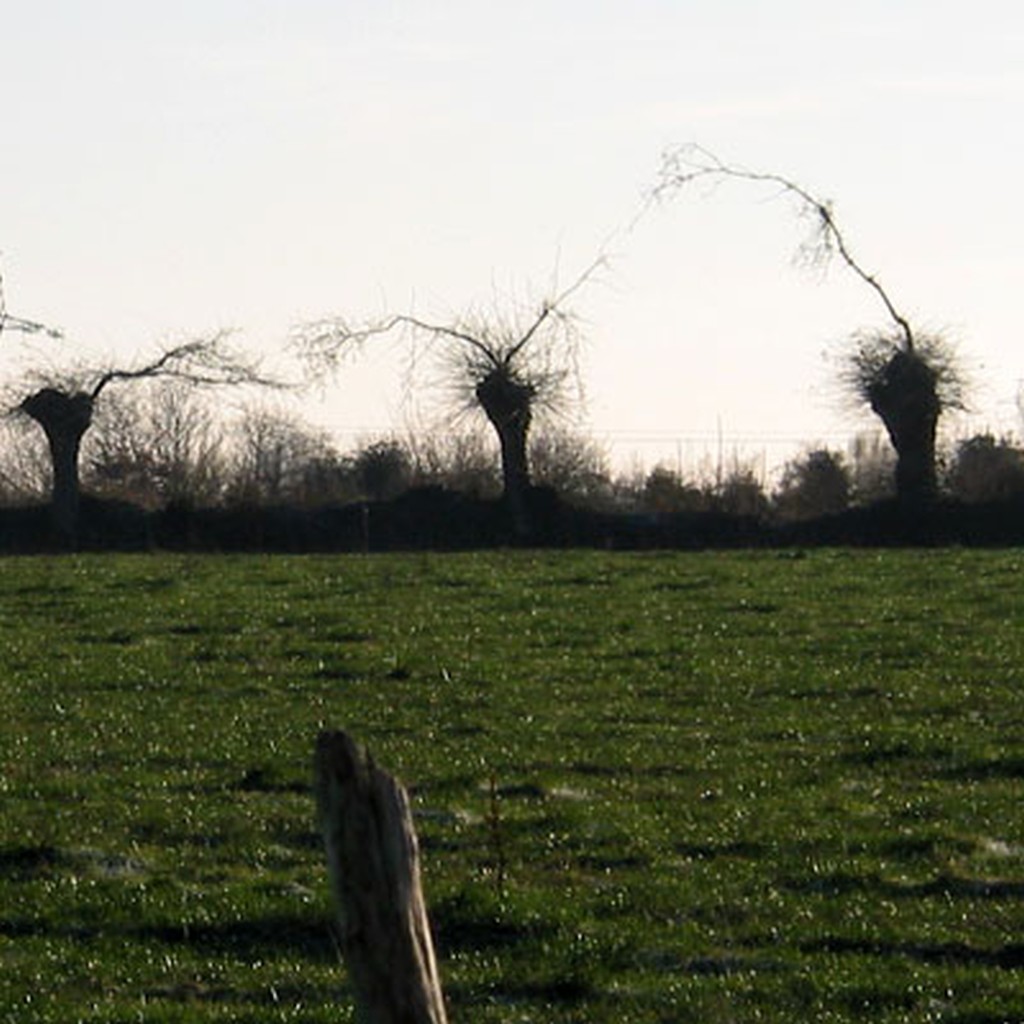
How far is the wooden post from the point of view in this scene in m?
6.41

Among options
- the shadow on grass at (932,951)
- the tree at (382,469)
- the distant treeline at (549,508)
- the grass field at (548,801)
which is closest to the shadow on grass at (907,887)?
the grass field at (548,801)

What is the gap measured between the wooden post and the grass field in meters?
4.77

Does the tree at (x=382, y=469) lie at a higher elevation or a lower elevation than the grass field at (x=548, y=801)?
higher

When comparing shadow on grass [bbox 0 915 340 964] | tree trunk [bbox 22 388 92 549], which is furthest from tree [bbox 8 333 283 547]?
shadow on grass [bbox 0 915 340 964]

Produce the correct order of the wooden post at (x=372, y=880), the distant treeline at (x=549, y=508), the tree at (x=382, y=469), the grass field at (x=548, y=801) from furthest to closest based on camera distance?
the tree at (x=382, y=469), the distant treeline at (x=549, y=508), the grass field at (x=548, y=801), the wooden post at (x=372, y=880)

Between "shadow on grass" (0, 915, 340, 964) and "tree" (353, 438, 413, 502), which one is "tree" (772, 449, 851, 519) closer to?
"tree" (353, 438, 413, 502)

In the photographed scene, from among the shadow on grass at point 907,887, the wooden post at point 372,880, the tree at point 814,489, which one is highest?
the tree at point 814,489

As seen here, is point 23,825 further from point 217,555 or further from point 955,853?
point 217,555

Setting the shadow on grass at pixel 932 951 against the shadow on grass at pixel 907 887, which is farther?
the shadow on grass at pixel 907 887

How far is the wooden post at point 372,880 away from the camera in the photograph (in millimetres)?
6410

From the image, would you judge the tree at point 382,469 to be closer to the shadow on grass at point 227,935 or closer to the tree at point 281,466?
the tree at point 281,466

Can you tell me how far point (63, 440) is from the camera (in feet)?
180

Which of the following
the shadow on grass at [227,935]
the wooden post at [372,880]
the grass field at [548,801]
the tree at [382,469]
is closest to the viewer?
the wooden post at [372,880]

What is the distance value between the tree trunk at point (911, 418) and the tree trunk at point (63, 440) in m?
17.5
